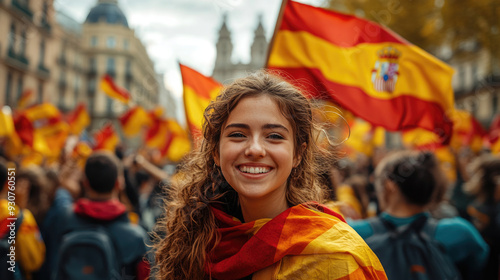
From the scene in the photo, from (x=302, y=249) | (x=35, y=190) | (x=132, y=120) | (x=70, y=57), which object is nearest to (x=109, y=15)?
(x=132, y=120)

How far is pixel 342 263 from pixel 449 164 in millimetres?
8737

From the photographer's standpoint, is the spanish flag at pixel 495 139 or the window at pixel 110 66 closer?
the spanish flag at pixel 495 139

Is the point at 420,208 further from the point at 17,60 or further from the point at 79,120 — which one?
the point at 17,60

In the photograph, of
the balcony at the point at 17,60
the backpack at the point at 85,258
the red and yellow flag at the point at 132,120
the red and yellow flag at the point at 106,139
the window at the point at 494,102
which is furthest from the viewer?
the window at the point at 494,102

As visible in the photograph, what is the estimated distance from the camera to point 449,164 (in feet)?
30.0

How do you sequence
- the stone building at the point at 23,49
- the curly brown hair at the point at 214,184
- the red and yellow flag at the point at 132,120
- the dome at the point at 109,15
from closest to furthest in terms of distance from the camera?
the curly brown hair at the point at 214,184 → the red and yellow flag at the point at 132,120 → the stone building at the point at 23,49 → the dome at the point at 109,15

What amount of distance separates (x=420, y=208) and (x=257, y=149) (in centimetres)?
143

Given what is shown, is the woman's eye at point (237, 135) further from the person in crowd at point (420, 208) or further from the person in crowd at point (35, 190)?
the person in crowd at point (35, 190)

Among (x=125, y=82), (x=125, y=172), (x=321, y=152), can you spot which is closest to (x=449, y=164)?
(x=125, y=172)

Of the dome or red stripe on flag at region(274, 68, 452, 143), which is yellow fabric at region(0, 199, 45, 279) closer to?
red stripe on flag at region(274, 68, 452, 143)

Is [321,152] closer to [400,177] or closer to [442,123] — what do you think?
[400,177]

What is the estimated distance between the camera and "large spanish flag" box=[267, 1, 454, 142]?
3.42m

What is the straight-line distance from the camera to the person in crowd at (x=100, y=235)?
2568 mm

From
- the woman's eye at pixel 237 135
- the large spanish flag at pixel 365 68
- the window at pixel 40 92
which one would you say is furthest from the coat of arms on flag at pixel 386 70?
the window at pixel 40 92
